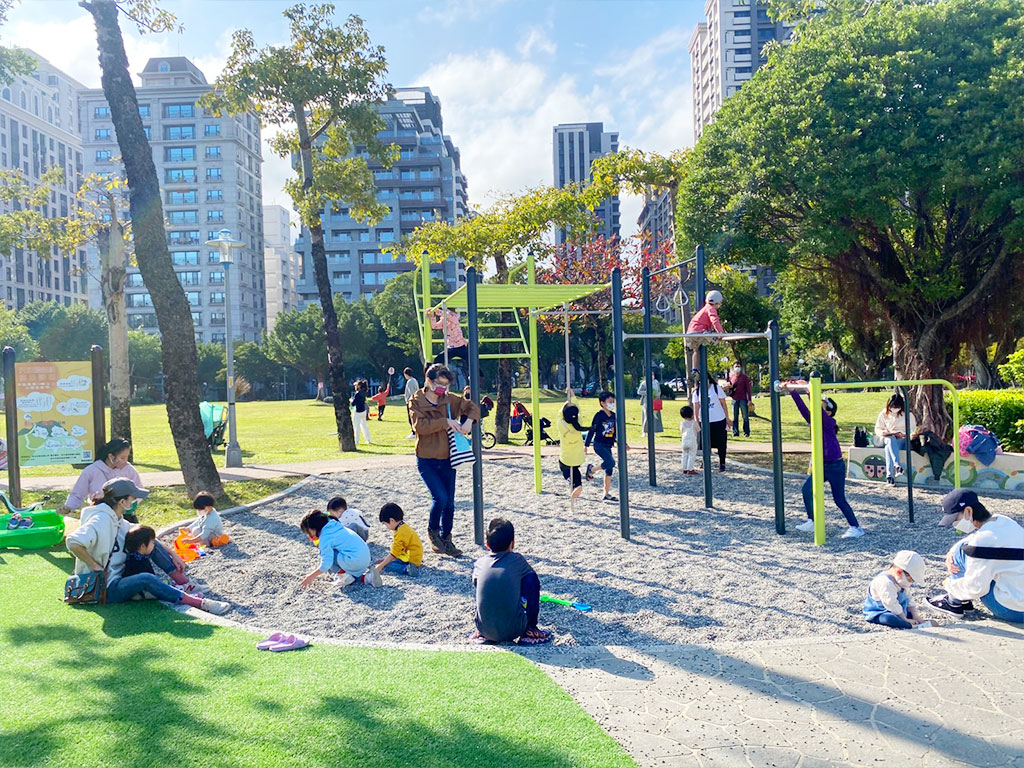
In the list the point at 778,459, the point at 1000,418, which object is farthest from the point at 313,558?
the point at 1000,418

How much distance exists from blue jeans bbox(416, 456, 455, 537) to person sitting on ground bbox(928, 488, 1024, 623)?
456 centimetres

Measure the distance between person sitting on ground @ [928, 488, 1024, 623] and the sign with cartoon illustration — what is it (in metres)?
10.4

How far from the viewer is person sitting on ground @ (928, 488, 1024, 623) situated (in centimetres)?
559

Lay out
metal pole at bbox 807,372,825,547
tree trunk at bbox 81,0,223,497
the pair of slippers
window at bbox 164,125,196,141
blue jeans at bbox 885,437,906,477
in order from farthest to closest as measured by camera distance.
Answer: window at bbox 164,125,196,141 → blue jeans at bbox 885,437,906,477 → tree trunk at bbox 81,0,223,497 → metal pole at bbox 807,372,825,547 → the pair of slippers

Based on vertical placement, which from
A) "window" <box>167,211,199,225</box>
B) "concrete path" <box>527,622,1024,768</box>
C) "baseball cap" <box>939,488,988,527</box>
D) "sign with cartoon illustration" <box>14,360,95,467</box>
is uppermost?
"window" <box>167,211,199,225</box>

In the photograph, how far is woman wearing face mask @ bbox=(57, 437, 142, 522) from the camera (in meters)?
8.27

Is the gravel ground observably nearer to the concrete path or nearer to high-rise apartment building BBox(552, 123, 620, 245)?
the concrete path

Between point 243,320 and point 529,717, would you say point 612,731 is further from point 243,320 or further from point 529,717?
point 243,320

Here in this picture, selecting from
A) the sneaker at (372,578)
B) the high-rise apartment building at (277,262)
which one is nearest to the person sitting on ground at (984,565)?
the sneaker at (372,578)

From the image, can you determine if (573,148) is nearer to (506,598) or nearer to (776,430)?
(776,430)

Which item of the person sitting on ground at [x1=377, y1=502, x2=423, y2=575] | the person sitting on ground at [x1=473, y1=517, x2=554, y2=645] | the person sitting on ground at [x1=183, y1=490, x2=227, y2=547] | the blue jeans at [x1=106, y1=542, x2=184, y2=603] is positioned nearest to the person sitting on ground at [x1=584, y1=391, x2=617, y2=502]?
the person sitting on ground at [x1=377, y1=502, x2=423, y2=575]

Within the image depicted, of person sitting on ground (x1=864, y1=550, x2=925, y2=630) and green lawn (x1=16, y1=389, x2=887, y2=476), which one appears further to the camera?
green lawn (x1=16, y1=389, x2=887, y2=476)

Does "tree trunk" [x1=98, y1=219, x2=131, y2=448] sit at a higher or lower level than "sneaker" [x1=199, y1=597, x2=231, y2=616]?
higher

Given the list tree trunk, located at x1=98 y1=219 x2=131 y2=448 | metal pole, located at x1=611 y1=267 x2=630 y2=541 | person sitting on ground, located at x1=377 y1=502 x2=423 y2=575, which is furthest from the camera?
tree trunk, located at x1=98 y1=219 x2=131 y2=448
